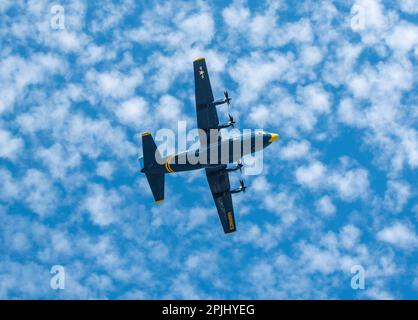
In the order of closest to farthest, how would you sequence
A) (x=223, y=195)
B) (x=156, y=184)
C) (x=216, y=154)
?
1. (x=216, y=154)
2. (x=156, y=184)
3. (x=223, y=195)

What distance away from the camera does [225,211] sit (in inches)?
3829

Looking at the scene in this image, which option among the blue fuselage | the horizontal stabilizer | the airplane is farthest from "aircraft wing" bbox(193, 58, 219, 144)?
the horizontal stabilizer

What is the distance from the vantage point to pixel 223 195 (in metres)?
96.8

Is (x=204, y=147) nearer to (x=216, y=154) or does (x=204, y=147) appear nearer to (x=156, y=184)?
(x=216, y=154)

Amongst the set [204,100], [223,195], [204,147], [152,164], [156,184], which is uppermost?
[204,100]

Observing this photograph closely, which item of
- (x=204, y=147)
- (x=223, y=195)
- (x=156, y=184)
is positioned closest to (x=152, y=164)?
(x=156, y=184)

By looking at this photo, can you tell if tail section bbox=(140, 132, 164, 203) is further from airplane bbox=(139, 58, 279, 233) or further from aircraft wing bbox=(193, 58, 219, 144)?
aircraft wing bbox=(193, 58, 219, 144)

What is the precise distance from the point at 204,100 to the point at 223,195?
15639 millimetres

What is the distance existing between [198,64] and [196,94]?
4.08 metres

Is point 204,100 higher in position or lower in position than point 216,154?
higher

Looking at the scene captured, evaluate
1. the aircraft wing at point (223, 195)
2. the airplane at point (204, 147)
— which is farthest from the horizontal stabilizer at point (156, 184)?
the aircraft wing at point (223, 195)

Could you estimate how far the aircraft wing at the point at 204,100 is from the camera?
87.6m
